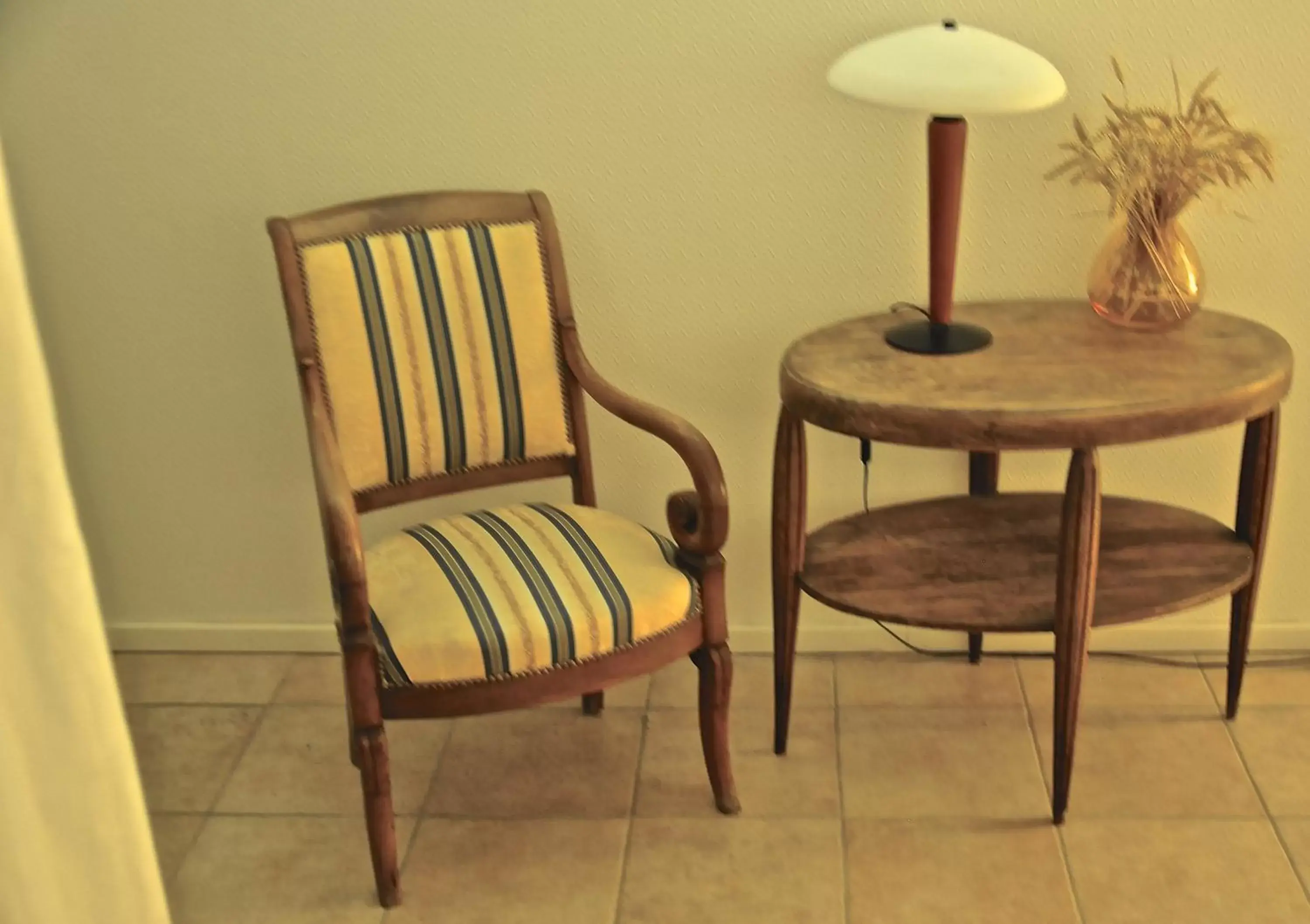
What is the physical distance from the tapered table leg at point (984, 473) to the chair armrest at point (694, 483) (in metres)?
0.59

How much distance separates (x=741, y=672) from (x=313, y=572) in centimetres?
87

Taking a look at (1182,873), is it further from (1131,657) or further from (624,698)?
(624,698)

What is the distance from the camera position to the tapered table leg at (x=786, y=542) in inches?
79.8

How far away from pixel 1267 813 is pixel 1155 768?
0.59 feet

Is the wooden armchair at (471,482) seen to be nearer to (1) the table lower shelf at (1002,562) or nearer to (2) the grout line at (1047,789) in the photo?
(1) the table lower shelf at (1002,562)

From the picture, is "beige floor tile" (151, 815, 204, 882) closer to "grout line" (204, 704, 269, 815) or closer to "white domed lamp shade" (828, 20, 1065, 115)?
"grout line" (204, 704, 269, 815)

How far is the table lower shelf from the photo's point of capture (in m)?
1.95

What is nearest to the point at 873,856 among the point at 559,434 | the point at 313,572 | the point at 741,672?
the point at 741,672

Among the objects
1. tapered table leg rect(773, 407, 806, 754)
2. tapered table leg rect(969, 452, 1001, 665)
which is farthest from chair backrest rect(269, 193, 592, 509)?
tapered table leg rect(969, 452, 1001, 665)

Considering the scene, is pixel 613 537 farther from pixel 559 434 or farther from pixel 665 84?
pixel 665 84

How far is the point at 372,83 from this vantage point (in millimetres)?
2215

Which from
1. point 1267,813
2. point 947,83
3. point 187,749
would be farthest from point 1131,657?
point 187,749

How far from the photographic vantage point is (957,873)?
193 cm

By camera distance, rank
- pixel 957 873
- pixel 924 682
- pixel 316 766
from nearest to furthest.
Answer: pixel 957 873 < pixel 316 766 < pixel 924 682
